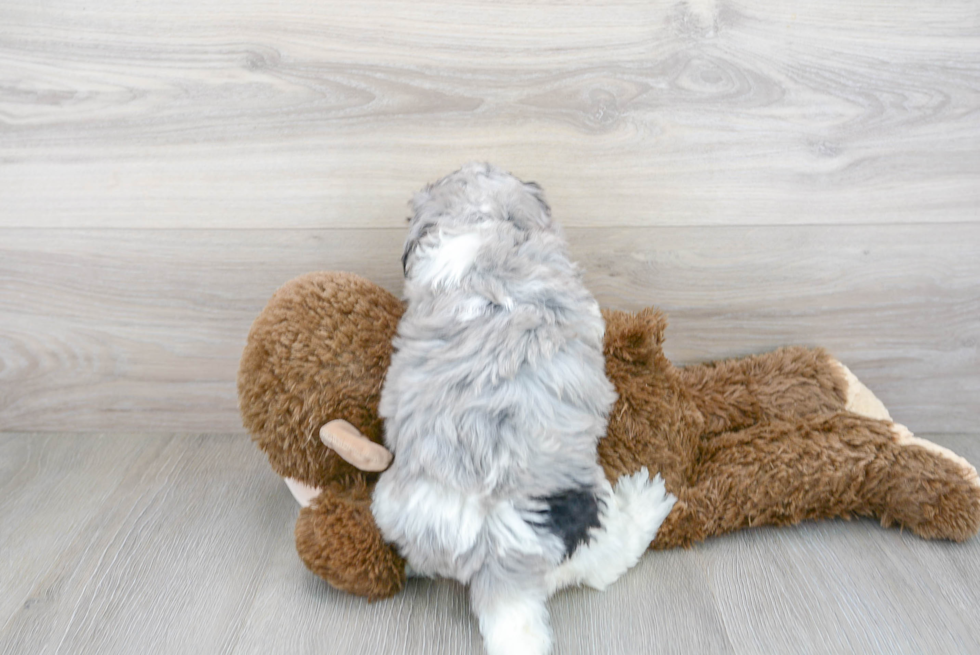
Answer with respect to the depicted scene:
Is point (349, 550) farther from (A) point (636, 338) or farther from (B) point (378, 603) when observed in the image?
(A) point (636, 338)

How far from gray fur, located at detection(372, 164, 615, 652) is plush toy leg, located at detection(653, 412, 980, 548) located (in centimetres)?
19

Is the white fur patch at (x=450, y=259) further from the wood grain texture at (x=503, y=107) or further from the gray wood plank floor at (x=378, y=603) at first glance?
the gray wood plank floor at (x=378, y=603)

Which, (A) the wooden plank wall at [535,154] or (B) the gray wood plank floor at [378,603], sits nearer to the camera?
(B) the gray wood plank floor at [378,603]

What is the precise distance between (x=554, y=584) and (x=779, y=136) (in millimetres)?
652

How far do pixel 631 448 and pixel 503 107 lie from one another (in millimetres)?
473

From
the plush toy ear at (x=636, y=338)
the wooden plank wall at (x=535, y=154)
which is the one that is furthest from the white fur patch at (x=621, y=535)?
the wooden plank wall at (x=535, y=154)

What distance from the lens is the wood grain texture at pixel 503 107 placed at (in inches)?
34.9

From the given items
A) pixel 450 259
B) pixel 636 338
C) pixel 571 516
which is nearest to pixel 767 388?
pixel 636 338

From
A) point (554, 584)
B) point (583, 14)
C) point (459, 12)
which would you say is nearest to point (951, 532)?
point (554, 584)

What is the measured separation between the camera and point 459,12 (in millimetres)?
881

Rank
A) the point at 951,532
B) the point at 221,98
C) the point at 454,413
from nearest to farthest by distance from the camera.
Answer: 1. the point at 454,413
2. the point at 951,532
3. the point at 221,98

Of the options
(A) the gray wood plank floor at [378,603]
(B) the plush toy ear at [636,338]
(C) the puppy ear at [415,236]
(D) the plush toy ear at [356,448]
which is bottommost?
(A) the gray wood plank floor at [378,603]

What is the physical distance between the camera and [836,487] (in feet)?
2.71

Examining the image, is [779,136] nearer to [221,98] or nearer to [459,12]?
[459,12]
